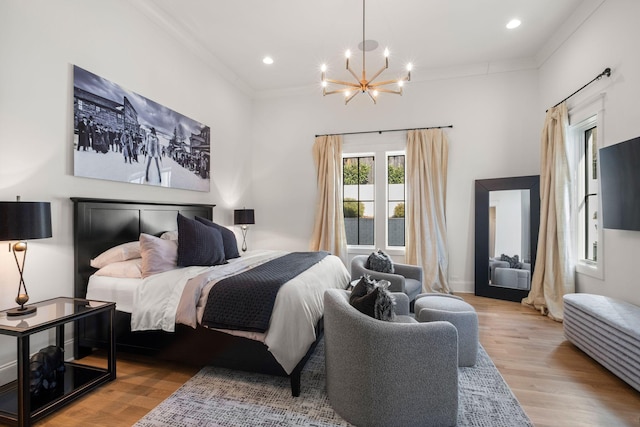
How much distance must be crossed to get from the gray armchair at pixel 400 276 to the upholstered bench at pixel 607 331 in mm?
1392

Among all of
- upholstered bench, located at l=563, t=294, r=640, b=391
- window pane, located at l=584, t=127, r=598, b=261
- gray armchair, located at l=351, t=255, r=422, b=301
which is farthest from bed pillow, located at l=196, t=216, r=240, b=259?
window pane, located at l=584, t=127, r=598, b=261

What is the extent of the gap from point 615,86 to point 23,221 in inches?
196

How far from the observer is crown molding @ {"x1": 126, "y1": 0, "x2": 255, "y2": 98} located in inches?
128

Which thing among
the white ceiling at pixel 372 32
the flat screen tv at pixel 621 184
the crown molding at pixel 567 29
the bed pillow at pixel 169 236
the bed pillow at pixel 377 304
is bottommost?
the bed pillow at pixel 377 304

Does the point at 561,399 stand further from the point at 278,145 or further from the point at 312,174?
the point at 278,145

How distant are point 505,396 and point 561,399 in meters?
0.37

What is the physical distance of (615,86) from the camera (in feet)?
9.60

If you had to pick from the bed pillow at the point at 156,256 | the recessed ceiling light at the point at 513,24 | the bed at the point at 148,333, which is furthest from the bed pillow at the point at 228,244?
the recessed ceiling light at the point at 513,24

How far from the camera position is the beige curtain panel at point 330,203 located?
5.08m

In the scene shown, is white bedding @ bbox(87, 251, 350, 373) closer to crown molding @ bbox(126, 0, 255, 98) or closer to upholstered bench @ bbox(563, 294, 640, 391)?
Answer: upholstered bench @ bbox(563, 294, 640, 391)

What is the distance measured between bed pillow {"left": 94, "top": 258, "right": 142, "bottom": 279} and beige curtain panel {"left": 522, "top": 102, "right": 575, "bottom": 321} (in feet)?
14.7

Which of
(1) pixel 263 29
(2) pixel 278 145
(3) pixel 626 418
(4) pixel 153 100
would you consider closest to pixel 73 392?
(4) pixel 153 100

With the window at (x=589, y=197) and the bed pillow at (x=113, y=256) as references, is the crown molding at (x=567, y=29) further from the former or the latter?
the bed pillow at (x=113, y=256)

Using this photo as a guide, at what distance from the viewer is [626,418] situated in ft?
6.01
